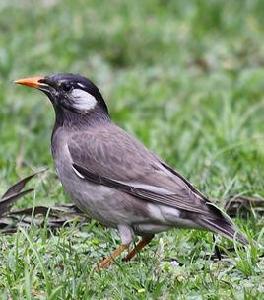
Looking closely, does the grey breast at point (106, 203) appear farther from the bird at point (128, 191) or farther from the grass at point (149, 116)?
the grass at point (149, 116)

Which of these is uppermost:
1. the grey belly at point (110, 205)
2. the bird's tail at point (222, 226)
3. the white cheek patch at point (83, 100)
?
the white cheek patch at point (83, 100)

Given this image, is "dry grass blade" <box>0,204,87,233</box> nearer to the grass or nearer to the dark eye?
the grass

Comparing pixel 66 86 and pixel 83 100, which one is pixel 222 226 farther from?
pixel 66 86

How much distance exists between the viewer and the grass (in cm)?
655

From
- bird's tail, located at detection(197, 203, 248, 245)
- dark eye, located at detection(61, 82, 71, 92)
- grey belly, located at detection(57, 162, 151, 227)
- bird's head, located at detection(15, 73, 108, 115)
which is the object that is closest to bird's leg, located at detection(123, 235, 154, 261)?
grey belly, located at detection(57, 162, 151, 227)

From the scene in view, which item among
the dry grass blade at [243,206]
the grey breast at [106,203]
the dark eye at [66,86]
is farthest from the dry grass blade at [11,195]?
the dry grass blade at [243,206]

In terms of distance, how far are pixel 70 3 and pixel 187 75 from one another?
2.27 metres

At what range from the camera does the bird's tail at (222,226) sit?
6902 millimetres

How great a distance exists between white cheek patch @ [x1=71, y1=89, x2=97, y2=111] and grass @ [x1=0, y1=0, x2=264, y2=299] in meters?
0.69

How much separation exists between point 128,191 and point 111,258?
1.45 ft

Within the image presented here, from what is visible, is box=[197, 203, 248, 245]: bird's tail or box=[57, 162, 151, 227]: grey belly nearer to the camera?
box=[197, 203, 248, 245]: bird's tail

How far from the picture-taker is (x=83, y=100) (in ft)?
25.3

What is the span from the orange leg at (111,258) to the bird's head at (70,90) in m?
1.06

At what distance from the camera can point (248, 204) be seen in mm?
8234
